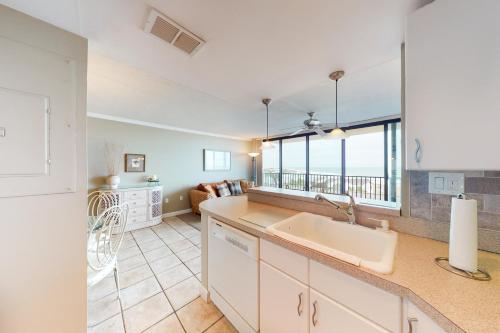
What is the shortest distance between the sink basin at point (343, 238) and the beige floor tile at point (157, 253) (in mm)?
2227

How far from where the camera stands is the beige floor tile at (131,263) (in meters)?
2.29

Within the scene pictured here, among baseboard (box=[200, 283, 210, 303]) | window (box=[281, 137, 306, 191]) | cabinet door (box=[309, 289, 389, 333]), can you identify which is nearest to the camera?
cabinet door (box=[309, 289, 389, 333])

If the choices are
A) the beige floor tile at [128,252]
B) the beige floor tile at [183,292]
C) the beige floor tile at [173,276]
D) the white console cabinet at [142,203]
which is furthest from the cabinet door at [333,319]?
the white console cabinet at [142,203]

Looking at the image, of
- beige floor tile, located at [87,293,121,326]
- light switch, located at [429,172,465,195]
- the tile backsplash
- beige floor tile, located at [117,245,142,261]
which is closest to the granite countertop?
the tile backsplash

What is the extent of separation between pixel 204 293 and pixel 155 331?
1.49 ft

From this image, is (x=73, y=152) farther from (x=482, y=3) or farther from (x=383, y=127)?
(x=383, y=127)

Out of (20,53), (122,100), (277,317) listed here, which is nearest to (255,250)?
(277,317)

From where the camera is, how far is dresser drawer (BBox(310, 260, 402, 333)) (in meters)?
0.68

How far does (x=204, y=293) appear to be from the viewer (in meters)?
1.74

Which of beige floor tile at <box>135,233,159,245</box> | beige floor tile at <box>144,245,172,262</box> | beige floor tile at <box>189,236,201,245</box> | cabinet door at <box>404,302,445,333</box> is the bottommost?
beige floor tile at <box>144,245,172,262</box>

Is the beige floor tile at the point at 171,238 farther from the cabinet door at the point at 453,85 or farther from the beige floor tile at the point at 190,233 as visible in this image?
the cabinet door at the point at 453,85

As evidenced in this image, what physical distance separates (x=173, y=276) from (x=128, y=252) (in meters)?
1.11

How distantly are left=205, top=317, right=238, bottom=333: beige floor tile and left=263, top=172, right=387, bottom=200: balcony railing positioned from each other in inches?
157

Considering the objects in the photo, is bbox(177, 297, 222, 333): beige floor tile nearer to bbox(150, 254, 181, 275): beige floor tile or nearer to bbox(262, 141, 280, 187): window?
bbox(150, 254, 181, 275): beige floor tile
